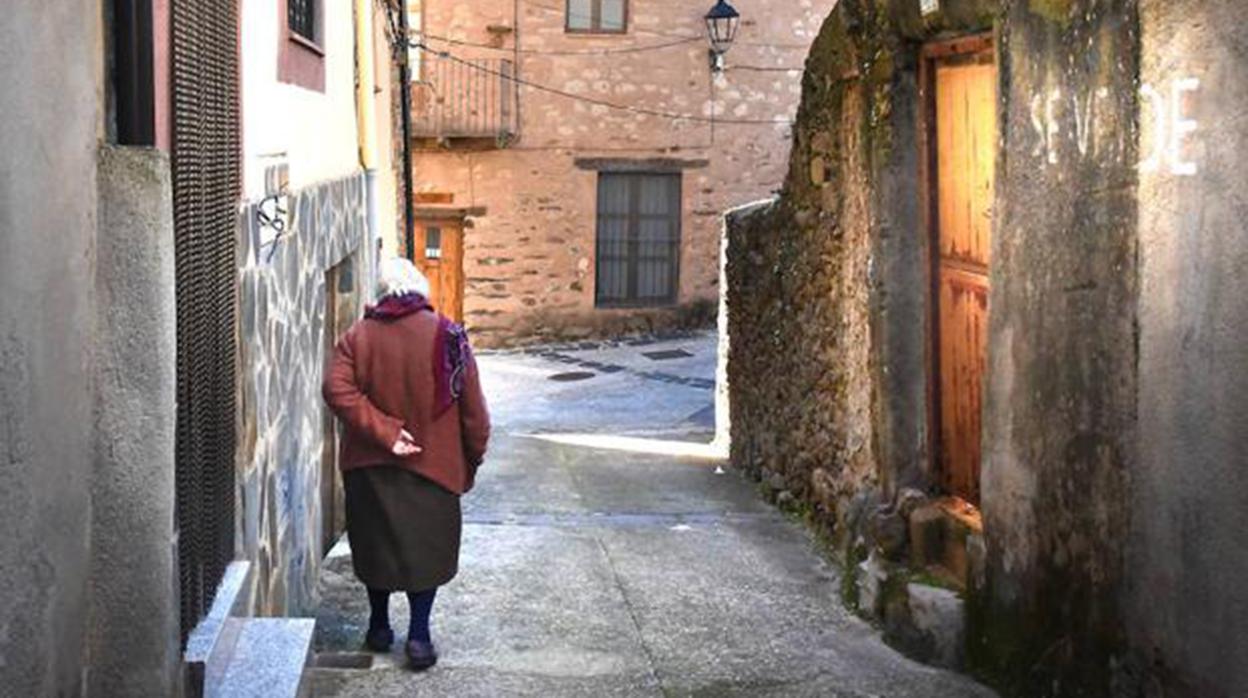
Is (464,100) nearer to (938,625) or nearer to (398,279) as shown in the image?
(398,279)

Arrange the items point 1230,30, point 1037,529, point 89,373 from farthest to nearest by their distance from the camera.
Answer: point 1037,529 → point 1230,30 → point 89,373

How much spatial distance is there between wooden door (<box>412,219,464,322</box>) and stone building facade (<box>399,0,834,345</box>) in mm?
150

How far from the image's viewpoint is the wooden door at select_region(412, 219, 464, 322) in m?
21.5

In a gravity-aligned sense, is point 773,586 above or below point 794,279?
below

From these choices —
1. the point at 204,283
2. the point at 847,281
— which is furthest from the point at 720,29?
the point at 204,283

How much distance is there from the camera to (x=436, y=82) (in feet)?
67.7

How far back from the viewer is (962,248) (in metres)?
6.53

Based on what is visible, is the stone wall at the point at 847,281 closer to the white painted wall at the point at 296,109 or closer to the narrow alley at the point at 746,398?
the narrow alley at the point at 746,398

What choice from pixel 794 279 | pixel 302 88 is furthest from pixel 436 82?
pixel 302 88

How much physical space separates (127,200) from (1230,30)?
9.11ft

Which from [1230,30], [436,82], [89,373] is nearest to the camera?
[89,373]

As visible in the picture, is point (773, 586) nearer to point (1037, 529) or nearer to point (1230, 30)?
point (1037, 529)

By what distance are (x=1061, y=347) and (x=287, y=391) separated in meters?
3.01

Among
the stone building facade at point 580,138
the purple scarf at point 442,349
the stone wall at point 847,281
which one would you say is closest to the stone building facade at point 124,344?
the purple scarf at point 442,349
